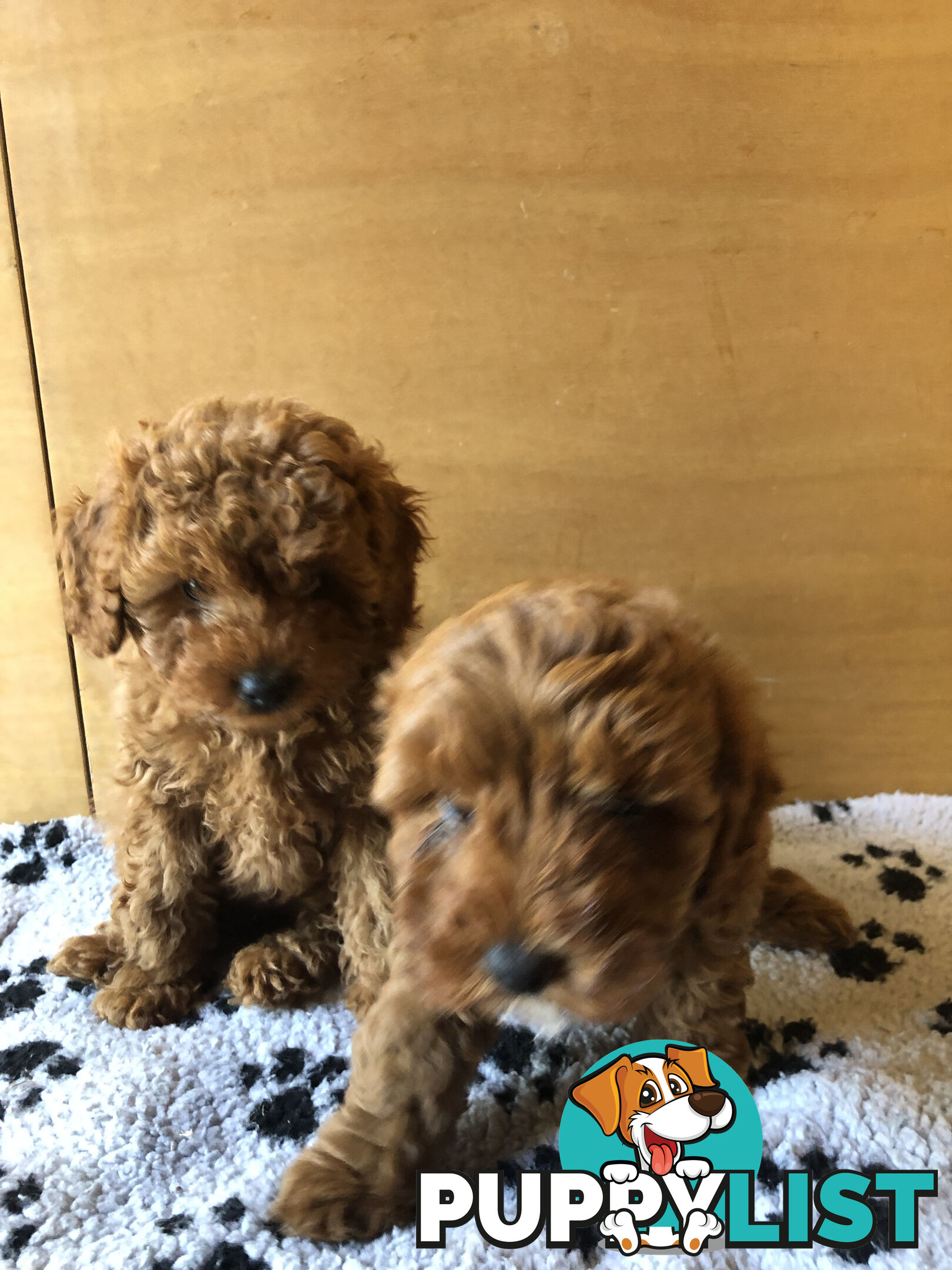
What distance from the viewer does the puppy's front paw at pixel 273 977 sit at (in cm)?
Result: 175

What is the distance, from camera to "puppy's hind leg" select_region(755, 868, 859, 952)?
6.10ft

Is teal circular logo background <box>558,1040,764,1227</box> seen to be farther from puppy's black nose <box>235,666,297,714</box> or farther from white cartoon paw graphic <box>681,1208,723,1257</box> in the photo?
puppy's black nose <box>235,666,297,714</box>

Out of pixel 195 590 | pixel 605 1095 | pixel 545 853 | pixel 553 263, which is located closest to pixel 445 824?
pixel 545 853

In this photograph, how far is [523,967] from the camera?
38.7 inches

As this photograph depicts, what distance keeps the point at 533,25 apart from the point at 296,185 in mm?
588

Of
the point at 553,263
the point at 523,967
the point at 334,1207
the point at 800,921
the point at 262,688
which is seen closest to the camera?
the point at 523,967

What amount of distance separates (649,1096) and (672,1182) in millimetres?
103

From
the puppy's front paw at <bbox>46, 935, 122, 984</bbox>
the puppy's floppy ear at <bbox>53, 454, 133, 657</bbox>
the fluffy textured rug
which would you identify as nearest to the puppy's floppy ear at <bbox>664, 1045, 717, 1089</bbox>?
the fluffy textured rug

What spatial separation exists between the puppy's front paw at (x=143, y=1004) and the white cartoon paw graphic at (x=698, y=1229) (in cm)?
105

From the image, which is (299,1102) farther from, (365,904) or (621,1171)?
(621,1171)

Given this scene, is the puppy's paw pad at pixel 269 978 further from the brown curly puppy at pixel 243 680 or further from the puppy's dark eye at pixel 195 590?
the puppy's dark eye at pixel 195 590

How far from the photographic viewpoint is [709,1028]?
1.30m

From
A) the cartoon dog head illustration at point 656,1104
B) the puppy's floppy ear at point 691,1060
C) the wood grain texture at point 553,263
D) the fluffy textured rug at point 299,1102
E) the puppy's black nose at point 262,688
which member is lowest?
the fluffy textured rug at point 299,1102

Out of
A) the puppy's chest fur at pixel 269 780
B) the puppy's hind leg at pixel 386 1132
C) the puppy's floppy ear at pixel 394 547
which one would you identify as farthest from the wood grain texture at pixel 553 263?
the puppy's hind leg at pixel 386 1132
